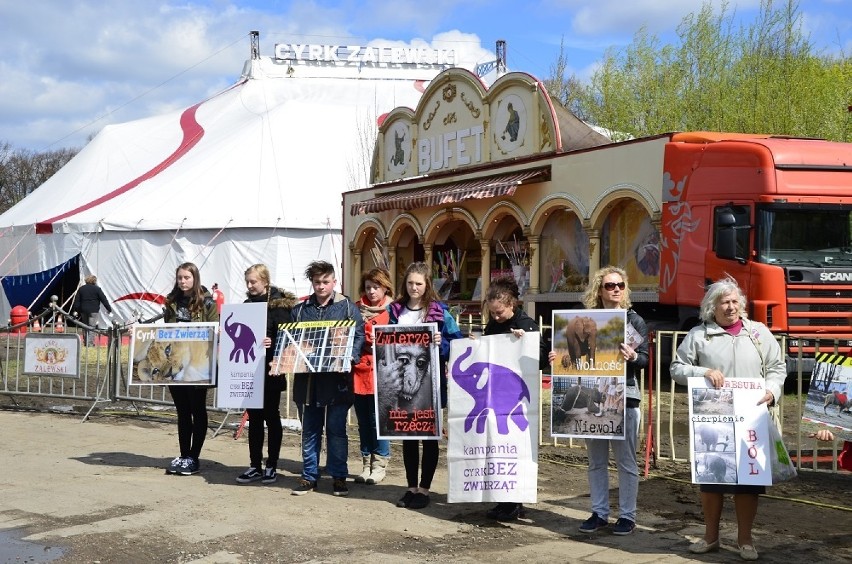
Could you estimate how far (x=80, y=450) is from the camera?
32.1 ft

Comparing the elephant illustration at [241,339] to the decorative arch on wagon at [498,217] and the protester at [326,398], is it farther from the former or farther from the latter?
the decorative arch on wagon at [498,217]

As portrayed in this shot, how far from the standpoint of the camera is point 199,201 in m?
26.7

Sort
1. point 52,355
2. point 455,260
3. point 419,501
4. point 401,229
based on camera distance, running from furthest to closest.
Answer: point 401,229
point 455,260
point 52,355
point 419,501

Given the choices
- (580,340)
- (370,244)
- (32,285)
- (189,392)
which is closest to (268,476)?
(189,392)

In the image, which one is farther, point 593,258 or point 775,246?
point 593,258

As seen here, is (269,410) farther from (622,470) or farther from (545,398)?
(545,398)

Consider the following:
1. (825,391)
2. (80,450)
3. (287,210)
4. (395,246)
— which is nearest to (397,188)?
(395,246)

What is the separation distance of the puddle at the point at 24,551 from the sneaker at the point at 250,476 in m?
2.04

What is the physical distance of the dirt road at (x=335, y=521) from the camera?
6.02 meters

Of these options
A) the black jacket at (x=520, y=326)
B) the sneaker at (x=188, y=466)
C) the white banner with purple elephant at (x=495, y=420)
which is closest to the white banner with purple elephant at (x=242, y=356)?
the sneaker at (x=188, y=466)

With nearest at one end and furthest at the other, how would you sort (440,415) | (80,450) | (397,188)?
1. (440,415)
2. (80,450)
3. (397,188)

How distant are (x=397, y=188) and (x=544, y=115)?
215 inches

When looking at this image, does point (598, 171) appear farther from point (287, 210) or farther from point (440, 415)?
point (287, 210)

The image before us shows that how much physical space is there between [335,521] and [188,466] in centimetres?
208
